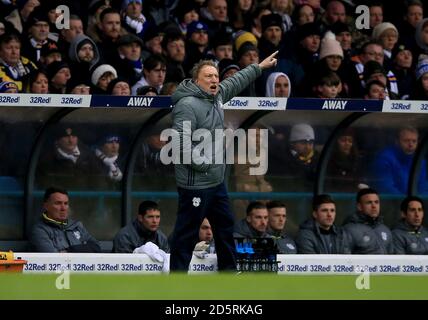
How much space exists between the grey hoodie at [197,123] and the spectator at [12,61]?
133 inches

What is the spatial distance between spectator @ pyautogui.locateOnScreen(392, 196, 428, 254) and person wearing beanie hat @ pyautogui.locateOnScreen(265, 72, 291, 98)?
1.47 meters

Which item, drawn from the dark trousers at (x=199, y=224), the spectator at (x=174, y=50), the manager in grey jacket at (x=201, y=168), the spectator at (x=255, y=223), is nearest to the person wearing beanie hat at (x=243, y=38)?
the spectator at (x=174, y=50)

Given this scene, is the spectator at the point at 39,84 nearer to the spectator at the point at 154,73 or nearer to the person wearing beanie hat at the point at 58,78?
the person wearing beanie hat at the point at 58,78

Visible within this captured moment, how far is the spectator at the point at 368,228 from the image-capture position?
12.2 meters

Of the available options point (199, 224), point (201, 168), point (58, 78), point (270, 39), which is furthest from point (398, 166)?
point (201, 168)

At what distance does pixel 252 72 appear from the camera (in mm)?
9578

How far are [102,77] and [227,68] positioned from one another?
118 cm

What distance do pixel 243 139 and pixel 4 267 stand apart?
4.15 meters

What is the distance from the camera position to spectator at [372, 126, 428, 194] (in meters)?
13.1

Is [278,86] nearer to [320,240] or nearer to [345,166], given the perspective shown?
[345,166]

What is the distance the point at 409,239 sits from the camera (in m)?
12.5

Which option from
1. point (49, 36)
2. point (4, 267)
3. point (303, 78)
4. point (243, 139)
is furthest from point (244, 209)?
point (4, 267)
